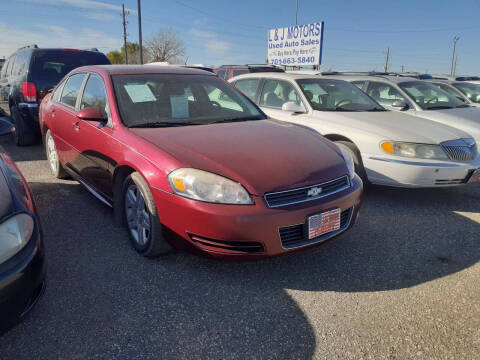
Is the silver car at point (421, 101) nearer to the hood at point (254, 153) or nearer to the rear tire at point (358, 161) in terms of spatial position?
the rear tire at point (358, 161)

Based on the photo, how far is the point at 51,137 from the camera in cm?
465

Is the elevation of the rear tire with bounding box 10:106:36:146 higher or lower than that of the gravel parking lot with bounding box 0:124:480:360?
higher

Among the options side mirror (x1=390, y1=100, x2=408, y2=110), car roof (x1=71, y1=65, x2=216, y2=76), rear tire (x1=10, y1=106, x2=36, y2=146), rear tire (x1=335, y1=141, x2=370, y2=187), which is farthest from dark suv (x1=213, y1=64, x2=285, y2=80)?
car roof (x1=71, y1=65, x2=216, y2=76)

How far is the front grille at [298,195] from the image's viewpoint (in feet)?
7.89

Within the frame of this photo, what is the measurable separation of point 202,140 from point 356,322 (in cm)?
165

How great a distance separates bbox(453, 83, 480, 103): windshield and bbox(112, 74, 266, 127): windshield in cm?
738

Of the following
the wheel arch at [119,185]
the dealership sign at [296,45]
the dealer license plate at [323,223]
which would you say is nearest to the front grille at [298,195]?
the dealer license plate at [323,223]

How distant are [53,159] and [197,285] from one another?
3229mm

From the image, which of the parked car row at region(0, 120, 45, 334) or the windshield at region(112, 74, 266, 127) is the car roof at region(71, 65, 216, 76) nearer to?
the windshield at region(112, 74, 266, 127)

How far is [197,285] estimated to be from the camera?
2.58 metres

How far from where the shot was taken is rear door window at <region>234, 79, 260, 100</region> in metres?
5.88

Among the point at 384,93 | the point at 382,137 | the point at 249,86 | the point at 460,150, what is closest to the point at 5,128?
the point at 382,137

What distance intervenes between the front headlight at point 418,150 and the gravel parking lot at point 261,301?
35.8 inches

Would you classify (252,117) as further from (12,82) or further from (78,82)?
(12,82)
